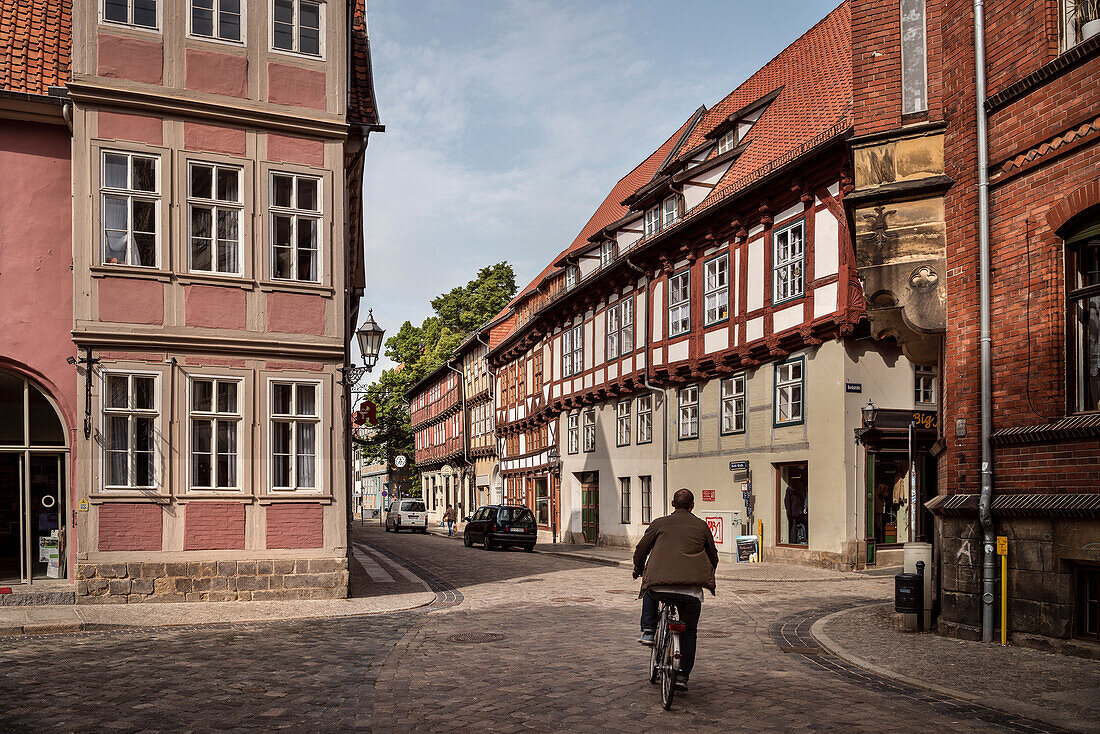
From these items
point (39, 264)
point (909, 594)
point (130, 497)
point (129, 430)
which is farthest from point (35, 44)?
point (909, 594)

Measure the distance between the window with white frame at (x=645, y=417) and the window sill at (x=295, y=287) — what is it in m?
16.8

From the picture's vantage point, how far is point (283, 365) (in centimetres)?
1666

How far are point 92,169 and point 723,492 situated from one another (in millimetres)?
17732

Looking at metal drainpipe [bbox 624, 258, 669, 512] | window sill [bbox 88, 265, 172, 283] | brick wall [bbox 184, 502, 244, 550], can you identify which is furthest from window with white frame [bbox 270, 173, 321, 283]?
metal drainpipe [bbox 624, 258, 669, 512]

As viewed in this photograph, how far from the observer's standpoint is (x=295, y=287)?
16859 millimetres

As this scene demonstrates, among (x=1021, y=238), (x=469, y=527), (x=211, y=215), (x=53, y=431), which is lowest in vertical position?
(x=469, y=527)

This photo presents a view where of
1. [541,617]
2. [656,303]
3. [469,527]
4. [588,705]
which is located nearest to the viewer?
[588,705]

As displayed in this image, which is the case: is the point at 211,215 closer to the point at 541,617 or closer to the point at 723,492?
the point at 541,617

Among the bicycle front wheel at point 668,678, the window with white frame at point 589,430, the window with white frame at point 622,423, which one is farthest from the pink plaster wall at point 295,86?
the window with white frame at point 589,430

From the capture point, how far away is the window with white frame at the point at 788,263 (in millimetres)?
24047

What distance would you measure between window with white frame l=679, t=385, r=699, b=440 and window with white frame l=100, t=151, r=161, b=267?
55.9 feet

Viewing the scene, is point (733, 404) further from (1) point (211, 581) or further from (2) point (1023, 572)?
(2) point (1023, 572)

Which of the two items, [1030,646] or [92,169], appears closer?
[1030,646]

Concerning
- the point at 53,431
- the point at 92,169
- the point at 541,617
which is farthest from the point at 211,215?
the point at 541,617
